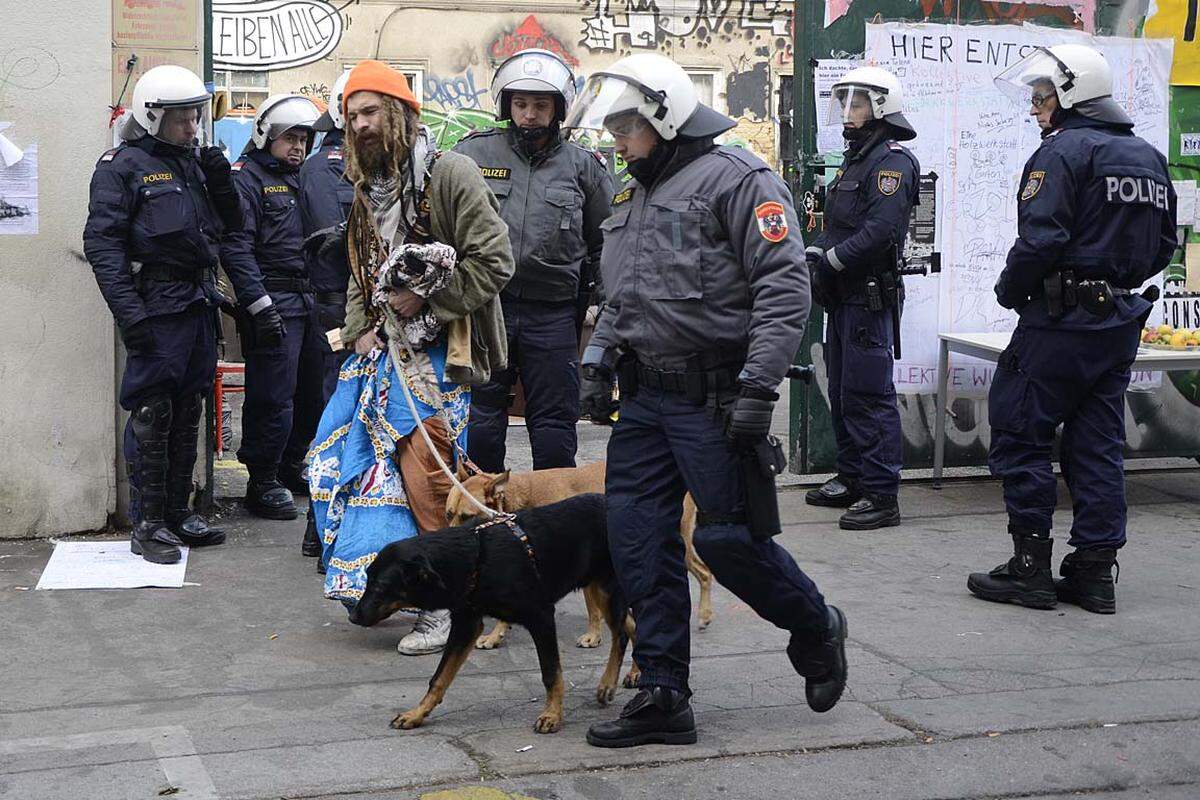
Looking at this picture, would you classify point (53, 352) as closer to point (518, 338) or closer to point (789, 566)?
point (518, 338)

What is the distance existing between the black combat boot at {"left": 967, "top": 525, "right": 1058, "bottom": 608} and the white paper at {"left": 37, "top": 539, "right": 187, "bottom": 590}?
350cm

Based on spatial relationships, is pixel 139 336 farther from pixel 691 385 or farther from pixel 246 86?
pixel 246 86

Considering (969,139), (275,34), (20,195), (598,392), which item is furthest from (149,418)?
(275,34)

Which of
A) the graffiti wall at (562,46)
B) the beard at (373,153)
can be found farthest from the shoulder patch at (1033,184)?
the graffiti wall at (562,46)

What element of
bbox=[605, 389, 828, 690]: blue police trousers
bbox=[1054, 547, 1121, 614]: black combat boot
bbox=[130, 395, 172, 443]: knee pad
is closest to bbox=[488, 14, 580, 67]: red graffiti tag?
bbox=[130, 395, 172, 443]: knee pad

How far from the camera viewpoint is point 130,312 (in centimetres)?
654

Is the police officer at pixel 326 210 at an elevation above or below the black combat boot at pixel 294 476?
above

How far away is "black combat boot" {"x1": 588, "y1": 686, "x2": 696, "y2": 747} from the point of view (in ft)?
14.6

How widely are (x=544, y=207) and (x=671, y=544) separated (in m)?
2.30

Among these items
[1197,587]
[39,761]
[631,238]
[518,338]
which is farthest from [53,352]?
[1197,587]

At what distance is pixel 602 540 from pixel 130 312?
277 cm

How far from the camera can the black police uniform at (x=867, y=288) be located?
25.1 ft

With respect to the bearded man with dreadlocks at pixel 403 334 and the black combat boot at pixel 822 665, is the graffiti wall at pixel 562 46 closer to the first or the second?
the bearded man with dreadlocks at pixel 403 334

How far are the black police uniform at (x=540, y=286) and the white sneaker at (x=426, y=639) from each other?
105 centimetres
